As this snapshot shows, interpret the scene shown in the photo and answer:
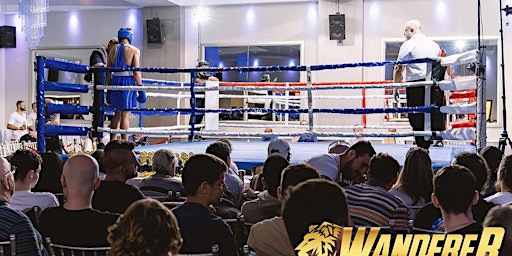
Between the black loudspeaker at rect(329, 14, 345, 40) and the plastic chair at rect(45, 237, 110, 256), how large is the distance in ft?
25.5

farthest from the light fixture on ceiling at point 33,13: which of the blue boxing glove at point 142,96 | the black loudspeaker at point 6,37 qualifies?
the blue boxing glove at point 142,96

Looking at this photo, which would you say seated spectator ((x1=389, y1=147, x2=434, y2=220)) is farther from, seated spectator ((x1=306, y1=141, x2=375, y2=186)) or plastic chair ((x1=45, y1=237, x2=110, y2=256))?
plastic chair ((x1=45, y1=237, x2=110, y2=256))

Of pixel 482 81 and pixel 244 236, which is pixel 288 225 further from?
pixel 482 81

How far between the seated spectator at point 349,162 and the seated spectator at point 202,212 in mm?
1003

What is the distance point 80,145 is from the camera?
855 centimetres

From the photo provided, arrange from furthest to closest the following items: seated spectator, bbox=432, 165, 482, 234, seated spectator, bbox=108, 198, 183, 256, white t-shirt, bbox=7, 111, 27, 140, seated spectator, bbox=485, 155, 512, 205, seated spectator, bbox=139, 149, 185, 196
Answer: white t-shirt, bbox=7, 111, 27, 140 → seated spectator, bbox=139, 149, 185, 196 → seated spectator, bbox=485, 155, 512, 205 → seated spectator, bbox=432, 165, 482, 234 → seated spectator, bbox=108, 198, 183, 256

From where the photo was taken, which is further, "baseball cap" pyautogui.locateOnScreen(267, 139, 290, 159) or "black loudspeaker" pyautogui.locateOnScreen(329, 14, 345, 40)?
"black loudspeaker" pyautogui.locateOnScreen(329, 14, 345, 40)

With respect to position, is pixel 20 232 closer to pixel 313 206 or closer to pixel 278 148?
pixel 313 206

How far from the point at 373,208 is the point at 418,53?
2.88 m

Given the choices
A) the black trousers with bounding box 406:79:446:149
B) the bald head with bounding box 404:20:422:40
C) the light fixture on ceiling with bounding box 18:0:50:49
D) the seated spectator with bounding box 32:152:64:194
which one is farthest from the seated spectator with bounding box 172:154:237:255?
the light fixture on ceiling with bounding box 18:0:50:49

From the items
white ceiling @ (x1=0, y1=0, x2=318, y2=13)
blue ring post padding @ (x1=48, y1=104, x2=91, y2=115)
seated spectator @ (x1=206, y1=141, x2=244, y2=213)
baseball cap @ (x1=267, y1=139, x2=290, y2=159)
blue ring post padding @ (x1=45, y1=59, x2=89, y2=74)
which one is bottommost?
seated spectator @ (x1=206, y1=141, x2=244, y2=213)

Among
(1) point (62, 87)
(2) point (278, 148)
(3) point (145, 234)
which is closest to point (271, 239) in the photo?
(3) point (145, 234)

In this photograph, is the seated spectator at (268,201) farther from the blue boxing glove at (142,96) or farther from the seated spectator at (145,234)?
the blue boxing glove at (142,96)

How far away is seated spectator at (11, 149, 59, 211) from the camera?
8.58 ft
